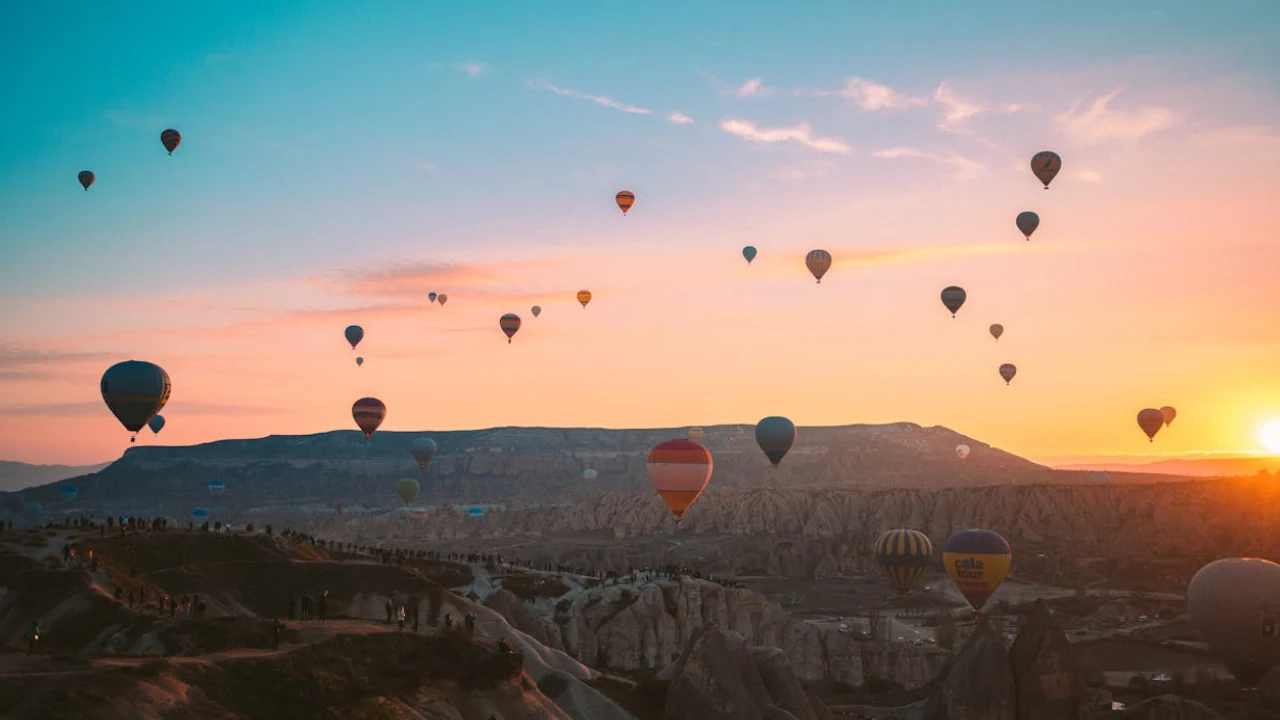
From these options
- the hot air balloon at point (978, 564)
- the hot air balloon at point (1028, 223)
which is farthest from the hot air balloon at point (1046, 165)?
the hot air balloon at point (978, 564)

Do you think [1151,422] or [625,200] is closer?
[625,200]

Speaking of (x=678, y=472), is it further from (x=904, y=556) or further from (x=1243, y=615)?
(x=1243, y=615)

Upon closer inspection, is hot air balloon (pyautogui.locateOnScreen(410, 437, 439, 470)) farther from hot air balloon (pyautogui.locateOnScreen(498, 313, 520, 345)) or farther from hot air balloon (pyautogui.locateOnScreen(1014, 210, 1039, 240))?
hot air balloon (pyautogui.locateOnScreen(1014, 210, 1039, 240))

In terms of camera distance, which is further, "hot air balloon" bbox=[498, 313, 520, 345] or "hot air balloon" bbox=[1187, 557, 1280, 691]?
"hot air balloon" bbox=[498, 313, 520, 345]

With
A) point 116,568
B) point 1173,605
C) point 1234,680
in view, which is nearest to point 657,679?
point 116,568

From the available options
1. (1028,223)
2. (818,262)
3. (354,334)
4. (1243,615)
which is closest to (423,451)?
(354,334)

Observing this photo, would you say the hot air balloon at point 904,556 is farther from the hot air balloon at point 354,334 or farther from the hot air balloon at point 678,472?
the hot air balloon at point 354,334

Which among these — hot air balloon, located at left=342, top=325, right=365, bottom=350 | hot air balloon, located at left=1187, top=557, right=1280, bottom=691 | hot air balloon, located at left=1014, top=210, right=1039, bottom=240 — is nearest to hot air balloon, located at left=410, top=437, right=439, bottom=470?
hot air balloon, located at left=342, top=325, right=365, bottom=350
